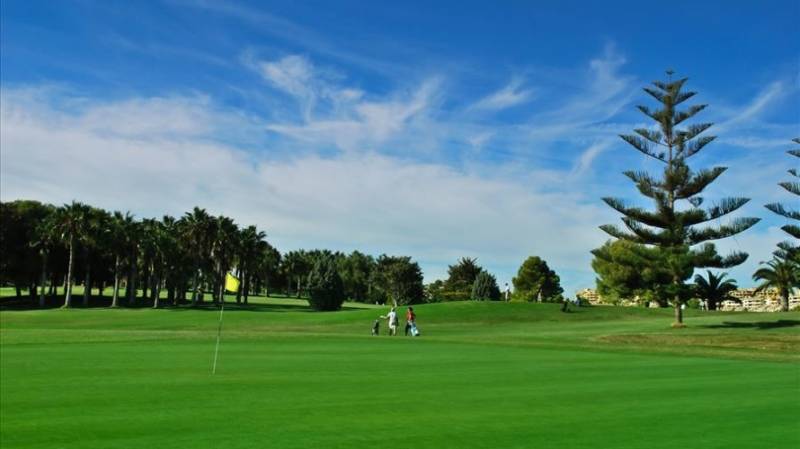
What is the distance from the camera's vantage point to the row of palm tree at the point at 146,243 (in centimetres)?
7712

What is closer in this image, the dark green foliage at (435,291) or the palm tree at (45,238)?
the palm tree at (45,238)

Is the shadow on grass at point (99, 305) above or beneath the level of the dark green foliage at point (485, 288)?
beneath

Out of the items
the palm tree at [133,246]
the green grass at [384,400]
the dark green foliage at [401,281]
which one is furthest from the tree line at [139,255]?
the green grass at [384,400]

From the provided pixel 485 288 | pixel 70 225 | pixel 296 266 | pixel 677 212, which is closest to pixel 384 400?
pixel 677 212

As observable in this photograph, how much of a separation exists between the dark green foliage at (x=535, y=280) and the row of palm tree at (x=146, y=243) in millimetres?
37606

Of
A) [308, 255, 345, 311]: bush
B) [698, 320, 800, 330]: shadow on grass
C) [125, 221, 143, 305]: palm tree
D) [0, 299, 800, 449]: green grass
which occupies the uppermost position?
[125, 221, 143, 305]: palm tree

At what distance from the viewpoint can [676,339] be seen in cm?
3572

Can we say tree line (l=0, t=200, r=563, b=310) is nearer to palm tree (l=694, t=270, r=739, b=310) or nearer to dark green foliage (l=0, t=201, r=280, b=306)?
dark green foliage (l=0, t=201, r=280, b=306)

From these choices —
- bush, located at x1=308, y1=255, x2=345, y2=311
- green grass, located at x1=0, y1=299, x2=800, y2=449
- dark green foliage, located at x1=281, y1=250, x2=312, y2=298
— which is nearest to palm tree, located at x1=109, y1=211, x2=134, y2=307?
bush, located at x1=308, y1=255, x2=345, y2=311

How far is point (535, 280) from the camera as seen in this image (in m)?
98.1

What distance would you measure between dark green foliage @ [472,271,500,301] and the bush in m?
24.7

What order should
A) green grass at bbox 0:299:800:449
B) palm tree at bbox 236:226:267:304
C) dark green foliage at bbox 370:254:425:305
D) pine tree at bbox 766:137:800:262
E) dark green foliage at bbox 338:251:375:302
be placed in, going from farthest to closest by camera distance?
dark green foliage at bbox 338:251:375:302 < dark green foliage at bbox 370:254:425:305 < palm tree at bbox 236:226:267:304 < pine tree at bbox 766:137:800:262 < green grass at bbox 0:299:800:449

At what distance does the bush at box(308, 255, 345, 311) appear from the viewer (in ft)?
258

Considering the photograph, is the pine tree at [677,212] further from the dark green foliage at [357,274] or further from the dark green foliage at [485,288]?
the dark green foliage at [357,274]
